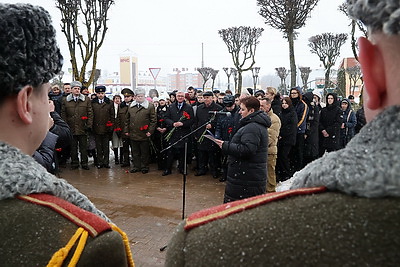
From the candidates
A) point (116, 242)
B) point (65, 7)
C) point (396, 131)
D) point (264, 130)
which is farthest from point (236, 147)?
point (65, 7)

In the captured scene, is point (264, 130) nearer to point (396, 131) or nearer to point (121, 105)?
point (396, 131)

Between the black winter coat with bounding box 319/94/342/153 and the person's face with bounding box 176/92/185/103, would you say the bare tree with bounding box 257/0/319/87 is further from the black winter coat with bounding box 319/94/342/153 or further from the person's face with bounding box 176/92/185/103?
the person's face with bounding box 176/92/185/103

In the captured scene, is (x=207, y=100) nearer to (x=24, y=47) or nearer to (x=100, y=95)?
(x=100, y=95)

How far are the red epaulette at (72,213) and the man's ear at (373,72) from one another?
78 centimetres

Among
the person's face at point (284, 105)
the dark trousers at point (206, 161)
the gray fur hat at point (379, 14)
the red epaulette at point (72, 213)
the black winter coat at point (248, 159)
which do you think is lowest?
the dark trousers at point (206, 161)

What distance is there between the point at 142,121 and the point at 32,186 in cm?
704

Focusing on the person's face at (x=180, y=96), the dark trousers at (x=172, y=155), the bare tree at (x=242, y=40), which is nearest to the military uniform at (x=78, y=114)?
the dark trousers at (x=172, y=155)

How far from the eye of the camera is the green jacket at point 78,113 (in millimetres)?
7891

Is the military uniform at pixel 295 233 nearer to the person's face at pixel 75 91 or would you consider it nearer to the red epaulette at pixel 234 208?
the red epaulette at pixel 234 208

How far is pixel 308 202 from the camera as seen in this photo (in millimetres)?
697

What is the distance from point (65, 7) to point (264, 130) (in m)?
11.0

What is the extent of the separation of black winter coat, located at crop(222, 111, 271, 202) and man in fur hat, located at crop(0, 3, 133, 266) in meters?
3.04

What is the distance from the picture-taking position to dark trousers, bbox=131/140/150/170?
8.06 meters

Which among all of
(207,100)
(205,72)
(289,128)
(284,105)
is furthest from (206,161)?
(205,72)
